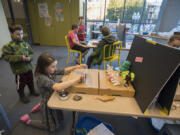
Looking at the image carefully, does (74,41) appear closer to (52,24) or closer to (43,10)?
(52,24)

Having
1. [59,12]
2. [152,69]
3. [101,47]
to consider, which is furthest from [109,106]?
[59,12]

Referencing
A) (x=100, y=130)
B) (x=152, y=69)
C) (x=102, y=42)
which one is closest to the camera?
(x=152, y=69)

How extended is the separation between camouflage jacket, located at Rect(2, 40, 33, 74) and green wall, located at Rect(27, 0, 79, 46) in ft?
11.2

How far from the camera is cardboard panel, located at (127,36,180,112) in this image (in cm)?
62

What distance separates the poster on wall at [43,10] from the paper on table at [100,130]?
4819 millimetres

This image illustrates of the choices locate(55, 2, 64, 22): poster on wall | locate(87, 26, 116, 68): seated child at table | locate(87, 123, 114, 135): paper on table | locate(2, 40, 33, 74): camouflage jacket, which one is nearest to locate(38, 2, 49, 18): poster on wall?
locate(55, 2, 64, 22): poster on wall

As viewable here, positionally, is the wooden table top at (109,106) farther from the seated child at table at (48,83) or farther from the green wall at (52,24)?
the green wall at (52,24)

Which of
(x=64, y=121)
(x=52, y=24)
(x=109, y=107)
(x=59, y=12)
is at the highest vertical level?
(x=59, y=12)

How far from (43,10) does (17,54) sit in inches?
154

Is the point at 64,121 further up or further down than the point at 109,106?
further down

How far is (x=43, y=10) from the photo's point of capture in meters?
4.48

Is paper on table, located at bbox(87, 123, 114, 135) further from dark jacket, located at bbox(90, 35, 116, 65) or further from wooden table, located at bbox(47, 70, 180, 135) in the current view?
dark jacket, located at bbox(90, 35, 116, 65)

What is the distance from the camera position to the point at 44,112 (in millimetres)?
1133

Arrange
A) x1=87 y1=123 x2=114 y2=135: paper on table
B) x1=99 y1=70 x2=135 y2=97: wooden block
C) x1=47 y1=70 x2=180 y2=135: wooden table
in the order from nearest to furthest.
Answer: x1=47 y1=70 x2=180 y2=135: wooden table
x1=99 y1=70 x2=135 y2=97: wooden block
x1=87 y1=123 x2=114 y2=135: paper on table
